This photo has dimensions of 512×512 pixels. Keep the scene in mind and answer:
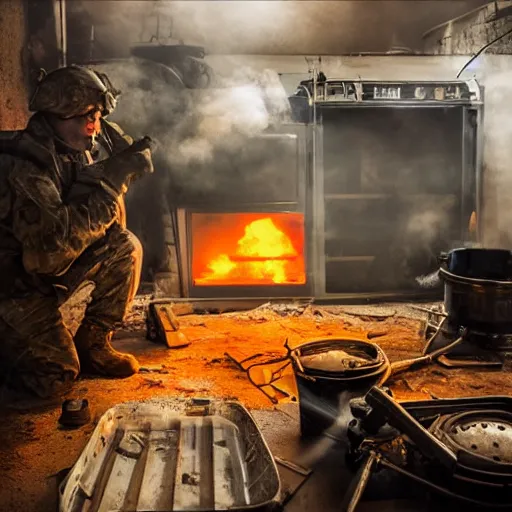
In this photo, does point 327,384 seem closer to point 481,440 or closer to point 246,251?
point 481,440

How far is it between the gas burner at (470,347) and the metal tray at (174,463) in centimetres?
229

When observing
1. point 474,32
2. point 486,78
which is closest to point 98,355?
point 486,78

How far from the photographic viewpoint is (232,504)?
9.16ft

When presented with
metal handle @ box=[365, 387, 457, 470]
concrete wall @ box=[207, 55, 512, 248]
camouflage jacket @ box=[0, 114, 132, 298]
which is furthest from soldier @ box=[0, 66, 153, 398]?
concrete wall @ box=[207, 55, 512, 248]

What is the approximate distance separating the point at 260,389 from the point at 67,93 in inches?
103

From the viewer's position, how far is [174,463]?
316cm

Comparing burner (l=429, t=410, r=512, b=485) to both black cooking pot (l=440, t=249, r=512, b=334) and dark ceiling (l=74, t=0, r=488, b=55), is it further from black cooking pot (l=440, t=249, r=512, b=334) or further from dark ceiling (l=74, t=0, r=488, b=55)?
dark ceiling (l=74, t=0, r=488, b=55)

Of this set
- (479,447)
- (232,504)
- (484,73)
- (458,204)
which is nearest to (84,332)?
(232,504)

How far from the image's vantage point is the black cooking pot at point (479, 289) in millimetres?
4941

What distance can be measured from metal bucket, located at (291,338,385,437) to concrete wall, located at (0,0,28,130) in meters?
3.89

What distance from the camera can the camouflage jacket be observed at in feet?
12.8

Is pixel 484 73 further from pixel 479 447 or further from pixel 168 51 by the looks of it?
pixel 479 447

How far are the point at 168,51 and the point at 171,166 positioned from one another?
4.55 feet

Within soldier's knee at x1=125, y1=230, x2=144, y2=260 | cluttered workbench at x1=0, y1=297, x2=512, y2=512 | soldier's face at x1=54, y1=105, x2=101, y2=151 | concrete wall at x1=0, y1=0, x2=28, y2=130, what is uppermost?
concrete wall at x1=0, y1=0, x2=28, y2=130
